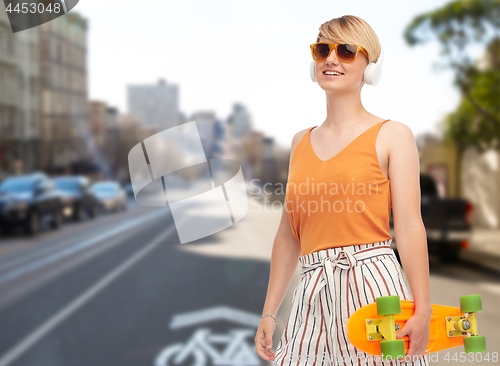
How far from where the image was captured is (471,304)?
2.40 ft

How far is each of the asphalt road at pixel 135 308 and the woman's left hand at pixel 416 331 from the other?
4554 cm

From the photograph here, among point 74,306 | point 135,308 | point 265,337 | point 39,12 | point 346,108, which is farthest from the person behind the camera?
point 74,306

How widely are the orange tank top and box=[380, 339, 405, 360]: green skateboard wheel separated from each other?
16 cm

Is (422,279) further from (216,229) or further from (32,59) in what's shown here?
(32,59)

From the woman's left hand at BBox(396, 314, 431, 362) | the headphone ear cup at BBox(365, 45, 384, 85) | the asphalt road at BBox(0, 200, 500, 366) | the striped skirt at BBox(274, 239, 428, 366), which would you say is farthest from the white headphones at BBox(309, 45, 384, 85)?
the asphalt road at BBox(0, 200, 500, 366)

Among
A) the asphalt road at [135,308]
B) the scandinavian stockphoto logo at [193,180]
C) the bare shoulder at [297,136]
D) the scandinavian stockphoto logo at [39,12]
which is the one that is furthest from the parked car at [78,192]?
the asphalt road at [135,308]

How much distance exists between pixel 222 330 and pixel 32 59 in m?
38.6

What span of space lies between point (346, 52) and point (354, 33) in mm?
33

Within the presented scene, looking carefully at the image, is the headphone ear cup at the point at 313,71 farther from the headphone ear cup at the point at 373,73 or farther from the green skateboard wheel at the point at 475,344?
the green skateboard wheel at the point at 475,344

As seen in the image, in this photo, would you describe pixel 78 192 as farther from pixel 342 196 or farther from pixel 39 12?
pixel 342 196

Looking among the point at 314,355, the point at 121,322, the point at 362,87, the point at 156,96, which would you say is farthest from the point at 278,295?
the point at 121,322

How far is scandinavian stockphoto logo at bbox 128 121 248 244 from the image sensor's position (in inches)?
32.7

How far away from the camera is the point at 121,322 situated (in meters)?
56.5

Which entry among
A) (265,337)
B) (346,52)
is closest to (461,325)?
(265,337)
